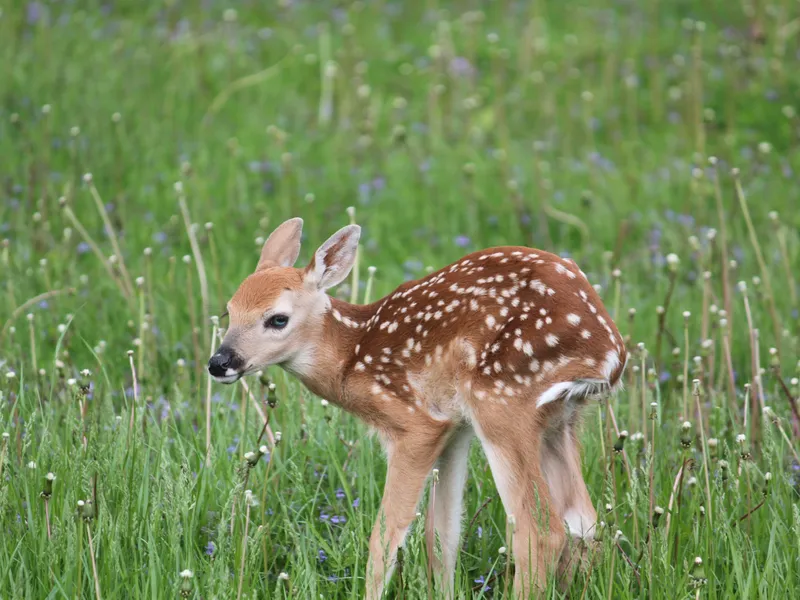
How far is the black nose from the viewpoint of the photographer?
4.66m

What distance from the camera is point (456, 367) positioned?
15.1ft

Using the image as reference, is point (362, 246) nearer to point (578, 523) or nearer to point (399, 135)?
point (399, 135)

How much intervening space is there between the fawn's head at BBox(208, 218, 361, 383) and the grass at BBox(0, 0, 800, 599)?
0.28m

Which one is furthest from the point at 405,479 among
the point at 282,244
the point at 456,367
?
the point at 282,244

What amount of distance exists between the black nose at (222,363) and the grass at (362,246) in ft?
1.08

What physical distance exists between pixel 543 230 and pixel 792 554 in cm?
433

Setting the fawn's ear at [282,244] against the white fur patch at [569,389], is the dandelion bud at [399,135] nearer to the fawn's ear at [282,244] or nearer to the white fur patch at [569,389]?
the fawn's ear at [282,244]

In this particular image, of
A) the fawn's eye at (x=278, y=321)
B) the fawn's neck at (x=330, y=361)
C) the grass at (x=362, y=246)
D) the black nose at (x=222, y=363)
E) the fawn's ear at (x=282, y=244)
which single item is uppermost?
the fawn's ear at (x=282, y=244)

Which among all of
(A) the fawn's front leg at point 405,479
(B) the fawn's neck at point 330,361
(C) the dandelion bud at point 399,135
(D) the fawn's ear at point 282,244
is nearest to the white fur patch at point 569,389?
(A) the fawn's front leg at point 405,479

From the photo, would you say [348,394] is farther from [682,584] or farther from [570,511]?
[682,584]

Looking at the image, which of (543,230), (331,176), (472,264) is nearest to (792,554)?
(472,264)

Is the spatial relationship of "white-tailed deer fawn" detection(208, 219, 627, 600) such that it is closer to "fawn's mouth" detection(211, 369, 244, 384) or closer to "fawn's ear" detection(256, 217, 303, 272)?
"fawn's mouth" detection(211, 369, 244, 384)

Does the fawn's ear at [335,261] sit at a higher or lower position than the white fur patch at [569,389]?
higher

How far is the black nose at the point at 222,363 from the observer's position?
15.3 feet
